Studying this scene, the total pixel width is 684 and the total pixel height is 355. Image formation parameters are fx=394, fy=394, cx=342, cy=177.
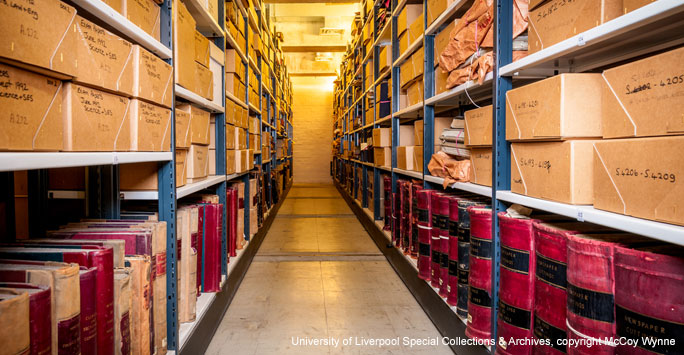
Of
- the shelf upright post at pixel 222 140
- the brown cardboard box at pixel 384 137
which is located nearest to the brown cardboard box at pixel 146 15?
the shelf upright post at pixel 222 140

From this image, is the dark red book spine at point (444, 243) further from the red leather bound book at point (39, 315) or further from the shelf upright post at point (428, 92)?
the red leather bound book at point (39, 315)

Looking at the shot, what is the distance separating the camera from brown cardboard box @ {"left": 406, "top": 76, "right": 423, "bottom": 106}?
298 centimetres

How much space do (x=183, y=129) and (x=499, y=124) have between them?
1.40m

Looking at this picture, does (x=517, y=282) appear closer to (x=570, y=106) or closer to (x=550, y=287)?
(x=550, y=287)

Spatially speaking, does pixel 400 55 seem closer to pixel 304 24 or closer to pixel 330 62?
pixel 304 24

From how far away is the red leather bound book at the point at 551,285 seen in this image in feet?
3.96

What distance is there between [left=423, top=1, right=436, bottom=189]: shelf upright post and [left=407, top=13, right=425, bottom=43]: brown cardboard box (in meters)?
0.14

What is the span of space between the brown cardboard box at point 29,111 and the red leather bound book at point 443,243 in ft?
5.64

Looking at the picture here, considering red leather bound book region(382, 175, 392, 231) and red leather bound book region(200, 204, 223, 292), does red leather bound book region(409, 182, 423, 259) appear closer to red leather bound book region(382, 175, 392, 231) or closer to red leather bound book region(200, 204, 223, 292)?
red leather bound book region(382, 175, 392, 231)

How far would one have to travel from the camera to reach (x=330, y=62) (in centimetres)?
1177

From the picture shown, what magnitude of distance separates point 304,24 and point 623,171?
10165 mm

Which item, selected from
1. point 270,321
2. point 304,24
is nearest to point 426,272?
point 270,321

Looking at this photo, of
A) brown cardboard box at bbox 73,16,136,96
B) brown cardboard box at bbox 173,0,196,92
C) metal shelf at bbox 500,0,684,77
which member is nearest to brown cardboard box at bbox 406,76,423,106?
metal shelf at bbox 500,0,684,77

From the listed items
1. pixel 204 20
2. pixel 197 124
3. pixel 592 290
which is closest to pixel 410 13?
pixel 204 20
